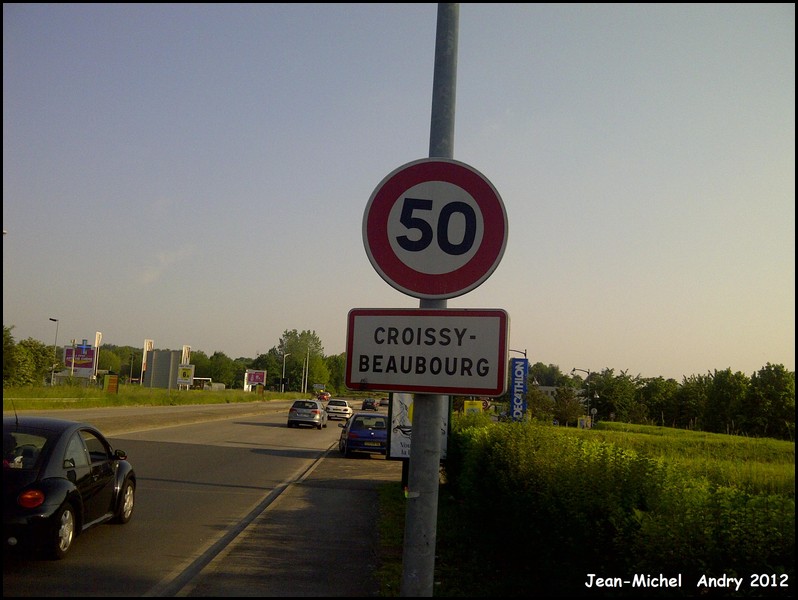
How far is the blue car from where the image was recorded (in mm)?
23250

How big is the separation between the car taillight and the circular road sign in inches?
217

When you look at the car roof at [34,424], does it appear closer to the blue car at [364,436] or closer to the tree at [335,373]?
the blue car at [364,436]

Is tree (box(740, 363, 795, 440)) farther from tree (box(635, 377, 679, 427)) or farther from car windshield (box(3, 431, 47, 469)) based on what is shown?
car windshield (box(3, 431, 47, 469))

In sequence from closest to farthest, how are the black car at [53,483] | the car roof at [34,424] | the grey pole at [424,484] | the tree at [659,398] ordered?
the grey pole at [424,484] → the black car at [53,483] → the car roof at [34,424] → the tree at [659,398]

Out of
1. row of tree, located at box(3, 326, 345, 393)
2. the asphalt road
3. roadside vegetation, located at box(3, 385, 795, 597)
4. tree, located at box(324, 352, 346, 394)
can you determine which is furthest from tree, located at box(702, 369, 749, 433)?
tree, located at box(324, 352, 346, 394)

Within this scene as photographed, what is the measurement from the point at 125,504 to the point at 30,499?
8.75ft

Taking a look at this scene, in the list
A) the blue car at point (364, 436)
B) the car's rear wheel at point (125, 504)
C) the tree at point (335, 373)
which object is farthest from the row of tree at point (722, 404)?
the tree at point (335, 373)

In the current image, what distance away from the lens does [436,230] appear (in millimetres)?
3539

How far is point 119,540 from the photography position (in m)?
8.82

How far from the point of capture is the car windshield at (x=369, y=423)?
23.8m

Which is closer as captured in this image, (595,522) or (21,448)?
(595,522)

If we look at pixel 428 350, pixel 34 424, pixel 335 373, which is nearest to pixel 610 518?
pixel 428 350

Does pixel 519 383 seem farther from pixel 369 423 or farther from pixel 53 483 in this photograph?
pixel 53 483

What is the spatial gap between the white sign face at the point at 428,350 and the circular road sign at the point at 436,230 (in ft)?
0.50
